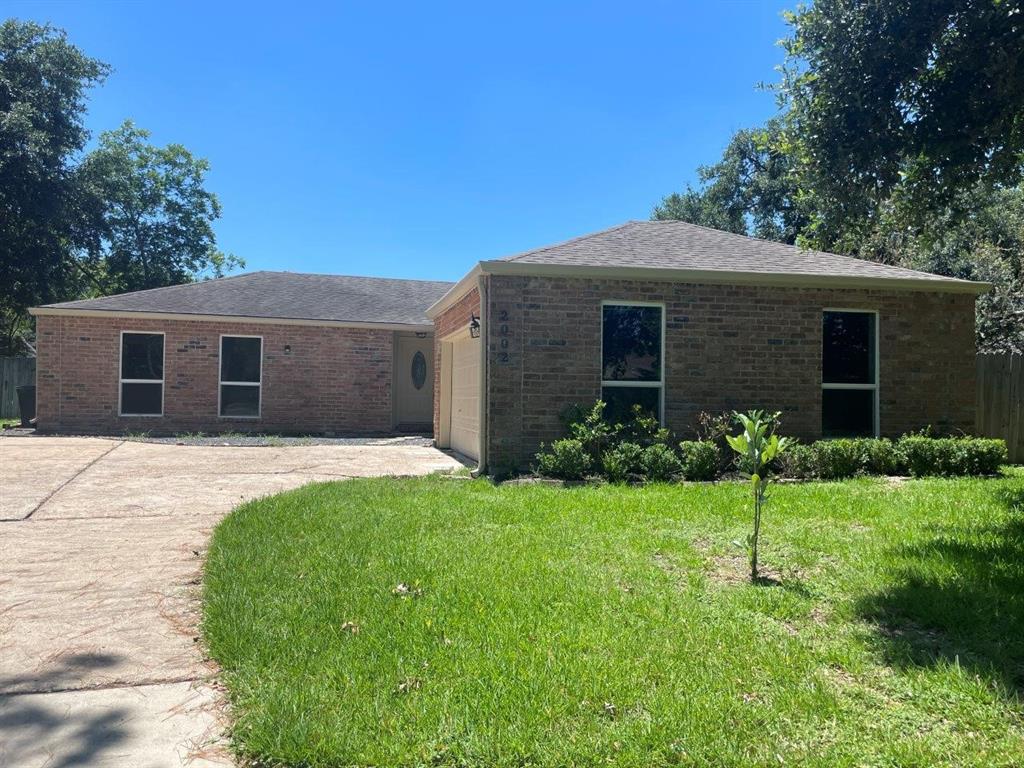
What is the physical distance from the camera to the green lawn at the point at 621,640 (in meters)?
2.80

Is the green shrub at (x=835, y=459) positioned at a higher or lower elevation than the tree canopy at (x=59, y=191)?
lower

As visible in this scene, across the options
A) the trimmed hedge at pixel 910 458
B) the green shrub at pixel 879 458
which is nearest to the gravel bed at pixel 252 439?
the trimmed hedge at pixel 910 458

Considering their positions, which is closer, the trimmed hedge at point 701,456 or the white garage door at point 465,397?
the trimmed hedge at point 701,456

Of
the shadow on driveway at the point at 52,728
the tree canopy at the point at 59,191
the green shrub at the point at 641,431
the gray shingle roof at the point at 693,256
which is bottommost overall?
the shadow on driveway at the point at 52,728

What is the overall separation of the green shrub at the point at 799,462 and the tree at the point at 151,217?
1109 inches

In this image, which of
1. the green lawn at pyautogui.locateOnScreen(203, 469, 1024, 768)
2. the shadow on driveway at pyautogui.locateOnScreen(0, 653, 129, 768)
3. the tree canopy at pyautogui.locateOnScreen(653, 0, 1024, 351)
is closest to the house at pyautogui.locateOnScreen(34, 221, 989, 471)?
the tree canopy at pyautogui.locateOnScreen(653, 0, 1024, 351)

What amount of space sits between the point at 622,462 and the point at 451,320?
5.12 metres

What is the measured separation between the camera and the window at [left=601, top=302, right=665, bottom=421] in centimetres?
1012

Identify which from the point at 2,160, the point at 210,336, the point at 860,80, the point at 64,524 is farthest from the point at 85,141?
the point at 860,80

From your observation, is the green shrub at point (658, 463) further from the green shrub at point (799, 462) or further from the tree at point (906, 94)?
the tree at point (906, 94)

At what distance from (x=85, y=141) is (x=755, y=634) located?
1181 inches

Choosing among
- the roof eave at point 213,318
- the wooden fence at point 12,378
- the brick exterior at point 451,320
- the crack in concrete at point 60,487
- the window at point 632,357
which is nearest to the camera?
the crack in concrete at point 60,487

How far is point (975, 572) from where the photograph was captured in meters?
4.77

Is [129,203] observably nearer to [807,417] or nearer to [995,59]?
[807,417]
